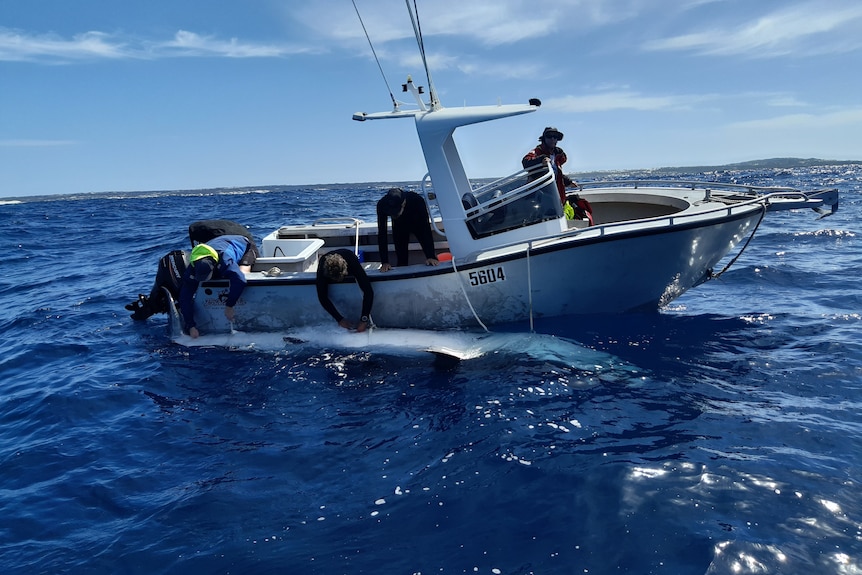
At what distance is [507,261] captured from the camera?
7598 millimetres

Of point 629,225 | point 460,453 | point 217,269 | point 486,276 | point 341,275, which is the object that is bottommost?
point 460,453

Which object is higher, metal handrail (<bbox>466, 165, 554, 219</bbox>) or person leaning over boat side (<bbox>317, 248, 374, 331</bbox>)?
metal handrail (<bbox>466, 165, 554, 219</bbox>)

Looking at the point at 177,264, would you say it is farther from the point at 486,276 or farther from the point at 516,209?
the point at 516,209

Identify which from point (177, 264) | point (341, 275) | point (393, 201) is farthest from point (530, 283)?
point (177, 264)

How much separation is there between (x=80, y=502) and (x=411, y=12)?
21.9 ft

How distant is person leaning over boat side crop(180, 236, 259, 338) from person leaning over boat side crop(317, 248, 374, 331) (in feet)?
4.42

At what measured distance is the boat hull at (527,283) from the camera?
24.2 feet

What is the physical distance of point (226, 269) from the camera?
8.49 metres

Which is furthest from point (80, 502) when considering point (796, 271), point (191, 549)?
point (796, 271)

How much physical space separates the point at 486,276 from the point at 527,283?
57 cm

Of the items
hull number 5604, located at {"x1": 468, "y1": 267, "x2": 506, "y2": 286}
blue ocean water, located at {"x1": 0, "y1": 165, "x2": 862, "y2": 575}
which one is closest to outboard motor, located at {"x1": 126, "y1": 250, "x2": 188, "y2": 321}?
blue ocean water, located at {"x1": 0, "y1": 165, "x2": 862, "y2": 575}

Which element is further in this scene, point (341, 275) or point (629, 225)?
point (341, 275)

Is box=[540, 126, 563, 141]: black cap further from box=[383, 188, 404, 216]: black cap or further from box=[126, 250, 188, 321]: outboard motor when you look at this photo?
box=[126, 250, 188, 321]: outboard motor

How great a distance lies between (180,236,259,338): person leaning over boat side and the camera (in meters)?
8.48
